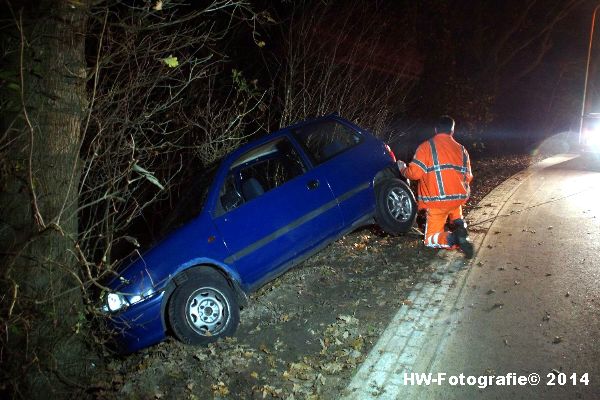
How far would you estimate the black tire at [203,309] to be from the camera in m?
4.44

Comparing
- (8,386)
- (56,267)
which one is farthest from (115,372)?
(56,267)

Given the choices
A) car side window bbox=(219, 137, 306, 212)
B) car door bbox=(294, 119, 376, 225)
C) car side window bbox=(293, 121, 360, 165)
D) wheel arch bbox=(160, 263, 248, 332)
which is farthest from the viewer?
car side window bbox=(293, 121, 360, 165)

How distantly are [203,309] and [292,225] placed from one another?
53.0 inches

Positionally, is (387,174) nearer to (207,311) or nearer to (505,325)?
(505,325)

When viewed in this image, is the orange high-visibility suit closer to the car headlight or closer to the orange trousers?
the orange trousers

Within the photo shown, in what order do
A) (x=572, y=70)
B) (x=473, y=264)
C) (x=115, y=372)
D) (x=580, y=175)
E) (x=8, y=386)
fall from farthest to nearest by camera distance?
(x=572, y=70) < (x=580, y=175) < (x=473, y=264) < (x=115, y=372) < (x=8, y=386)

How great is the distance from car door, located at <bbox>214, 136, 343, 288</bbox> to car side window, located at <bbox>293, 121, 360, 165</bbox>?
231 millimetres

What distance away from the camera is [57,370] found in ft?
12.1

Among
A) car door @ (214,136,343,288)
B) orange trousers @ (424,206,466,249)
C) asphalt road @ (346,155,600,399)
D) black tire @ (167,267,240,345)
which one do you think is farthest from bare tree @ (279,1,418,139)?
black tire @ (167,267,240,345)

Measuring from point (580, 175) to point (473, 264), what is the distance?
7.19 metres

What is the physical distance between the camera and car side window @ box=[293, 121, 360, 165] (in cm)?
592

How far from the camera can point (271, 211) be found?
5148 mm

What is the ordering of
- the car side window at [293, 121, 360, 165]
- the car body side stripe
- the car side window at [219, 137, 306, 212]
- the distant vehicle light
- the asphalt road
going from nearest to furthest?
the asphalt road
the car body side stripe
the car side window at [219, 137, 306, 212]
the car side window at [293, 121, 360, 165]
the distant vehicle light

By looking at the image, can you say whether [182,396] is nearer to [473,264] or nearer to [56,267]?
[56,267]
